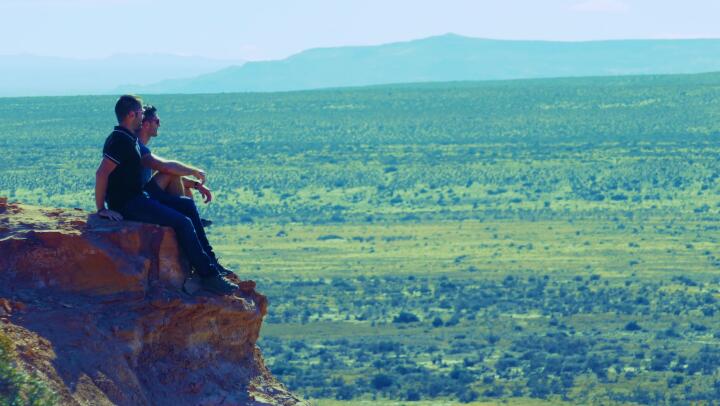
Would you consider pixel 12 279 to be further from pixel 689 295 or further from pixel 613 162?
pixel 613 162

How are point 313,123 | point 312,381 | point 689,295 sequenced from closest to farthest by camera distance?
1. point 312,381
2. point 689,295
3. point 313,123

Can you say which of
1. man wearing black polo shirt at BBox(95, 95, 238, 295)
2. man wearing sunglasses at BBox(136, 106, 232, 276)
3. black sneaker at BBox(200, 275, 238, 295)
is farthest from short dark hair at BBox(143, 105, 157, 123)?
black sneaker at BBox(200, 275, 238, 295)

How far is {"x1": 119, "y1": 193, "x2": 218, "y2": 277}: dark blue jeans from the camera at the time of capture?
9.78m

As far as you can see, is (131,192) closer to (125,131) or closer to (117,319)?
(125,131)

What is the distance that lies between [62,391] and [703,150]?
81591 millimetres

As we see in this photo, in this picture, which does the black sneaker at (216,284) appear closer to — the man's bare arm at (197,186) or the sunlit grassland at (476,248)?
the man's bare arm at (197,186)

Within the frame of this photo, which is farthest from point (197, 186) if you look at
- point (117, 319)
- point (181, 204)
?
point (117, 319)

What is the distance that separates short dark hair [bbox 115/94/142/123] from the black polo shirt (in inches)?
3.0

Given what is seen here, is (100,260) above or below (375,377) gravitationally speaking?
above

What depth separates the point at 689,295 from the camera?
5222 cm

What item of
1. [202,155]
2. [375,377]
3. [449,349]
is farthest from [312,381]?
[202,155]

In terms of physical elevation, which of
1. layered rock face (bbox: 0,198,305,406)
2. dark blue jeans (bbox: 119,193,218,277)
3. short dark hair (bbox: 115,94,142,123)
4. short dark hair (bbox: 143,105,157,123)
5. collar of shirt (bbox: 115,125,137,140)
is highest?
short dark hair (bbox: 115,94,142,123)

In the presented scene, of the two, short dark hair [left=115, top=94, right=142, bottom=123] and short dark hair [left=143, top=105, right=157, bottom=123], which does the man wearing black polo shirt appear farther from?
short dark hair [left=143, top=105, right=157, bottom=123]

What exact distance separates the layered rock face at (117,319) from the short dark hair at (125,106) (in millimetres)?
628
